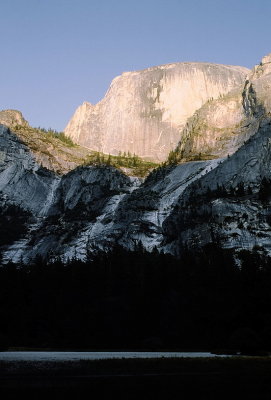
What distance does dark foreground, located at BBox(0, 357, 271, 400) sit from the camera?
2988 cm

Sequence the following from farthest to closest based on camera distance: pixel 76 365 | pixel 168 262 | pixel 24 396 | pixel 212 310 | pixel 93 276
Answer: pixel 168 262
pixel 93 276
pixel 212 310
pixel 76 365
pixel 24 396

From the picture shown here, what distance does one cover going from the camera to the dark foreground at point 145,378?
98.0 ft

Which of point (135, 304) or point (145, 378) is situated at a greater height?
point (135, 304)

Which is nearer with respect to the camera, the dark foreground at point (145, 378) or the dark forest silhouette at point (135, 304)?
the dark foreground at point (145, 378)

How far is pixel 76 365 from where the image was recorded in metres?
44.2

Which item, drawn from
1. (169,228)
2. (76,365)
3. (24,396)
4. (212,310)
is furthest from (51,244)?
(24,396)

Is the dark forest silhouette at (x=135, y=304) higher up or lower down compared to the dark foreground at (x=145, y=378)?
higher up

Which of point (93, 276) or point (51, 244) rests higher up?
point (51, 244)

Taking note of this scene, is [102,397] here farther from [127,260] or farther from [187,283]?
[127,260]

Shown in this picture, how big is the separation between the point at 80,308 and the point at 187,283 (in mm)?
20142

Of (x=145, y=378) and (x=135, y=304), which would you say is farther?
(x=135, y=304)

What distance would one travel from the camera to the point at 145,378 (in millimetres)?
37500

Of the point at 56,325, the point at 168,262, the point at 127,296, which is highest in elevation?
the point at 168,262

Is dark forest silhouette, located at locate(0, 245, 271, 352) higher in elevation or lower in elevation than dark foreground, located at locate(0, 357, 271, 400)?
higher
